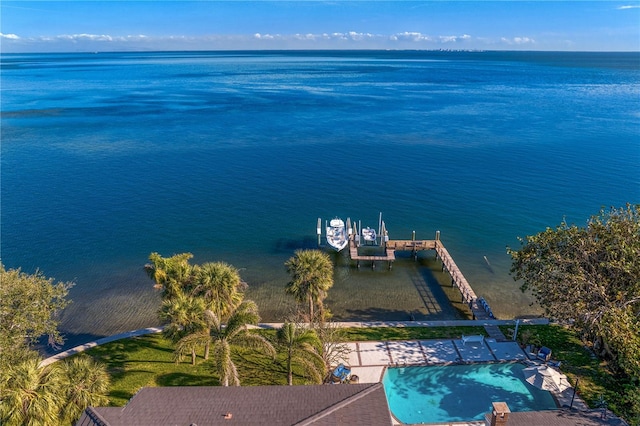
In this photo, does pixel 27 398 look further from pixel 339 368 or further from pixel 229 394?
pixel 339 368

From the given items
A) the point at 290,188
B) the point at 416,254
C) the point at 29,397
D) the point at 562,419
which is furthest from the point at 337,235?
the point at 29,397

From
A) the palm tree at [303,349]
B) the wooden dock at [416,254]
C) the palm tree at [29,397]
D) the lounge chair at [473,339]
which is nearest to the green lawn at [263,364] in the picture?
the lounge chair at [473,339]

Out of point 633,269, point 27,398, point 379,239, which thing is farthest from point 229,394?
point 379,239

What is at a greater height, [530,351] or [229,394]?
[229,394]

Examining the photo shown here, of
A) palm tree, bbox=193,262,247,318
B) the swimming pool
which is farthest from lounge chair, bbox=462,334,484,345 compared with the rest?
palm tree, bbox=193,262,247,318

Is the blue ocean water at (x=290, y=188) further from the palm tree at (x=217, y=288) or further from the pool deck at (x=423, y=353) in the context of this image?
the palm tree at (x=217, y=288)

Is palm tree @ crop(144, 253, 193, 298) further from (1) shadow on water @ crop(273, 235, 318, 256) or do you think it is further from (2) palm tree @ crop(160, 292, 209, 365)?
(1) shadow on water @ crop(273, 235, 318, 256)
